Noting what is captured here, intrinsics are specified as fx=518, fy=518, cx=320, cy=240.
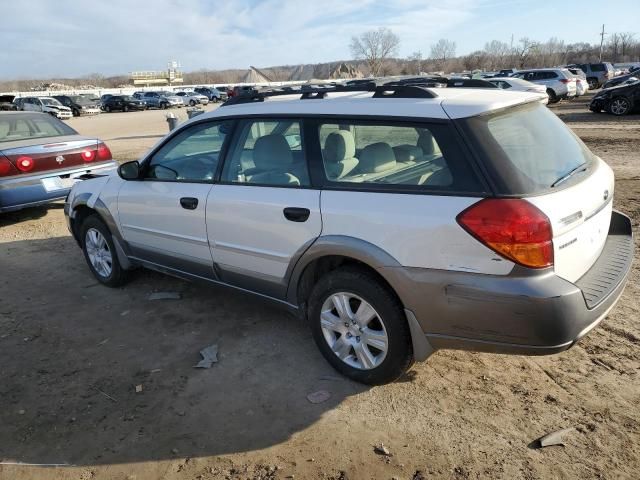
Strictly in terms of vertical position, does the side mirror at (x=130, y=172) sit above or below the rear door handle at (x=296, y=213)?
above

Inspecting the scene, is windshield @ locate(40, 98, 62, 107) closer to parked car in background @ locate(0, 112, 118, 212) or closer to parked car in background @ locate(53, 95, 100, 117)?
parked car in background @ locate(53, 95, 100, 117)

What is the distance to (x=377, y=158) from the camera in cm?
323

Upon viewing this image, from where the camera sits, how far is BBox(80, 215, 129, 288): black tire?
4957 mm

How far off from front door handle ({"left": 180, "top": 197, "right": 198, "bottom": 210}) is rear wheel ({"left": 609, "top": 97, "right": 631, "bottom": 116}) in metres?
18.5

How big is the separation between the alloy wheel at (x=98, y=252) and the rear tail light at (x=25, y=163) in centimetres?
270


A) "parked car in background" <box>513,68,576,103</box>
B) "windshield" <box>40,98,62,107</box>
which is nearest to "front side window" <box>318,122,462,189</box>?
"parked car in background" <box>513,68,576,103</box>

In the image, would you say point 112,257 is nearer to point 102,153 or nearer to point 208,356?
point 208,356

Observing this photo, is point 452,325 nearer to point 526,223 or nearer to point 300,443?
point 526,223

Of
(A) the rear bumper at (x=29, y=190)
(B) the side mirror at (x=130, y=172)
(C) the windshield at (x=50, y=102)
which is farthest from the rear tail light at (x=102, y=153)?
(C) the windshield at (x=50, y=102)

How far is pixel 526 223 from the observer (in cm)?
248

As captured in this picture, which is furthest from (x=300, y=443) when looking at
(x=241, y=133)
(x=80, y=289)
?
(x=80, y=289)

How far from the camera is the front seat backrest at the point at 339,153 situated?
10.5 ft

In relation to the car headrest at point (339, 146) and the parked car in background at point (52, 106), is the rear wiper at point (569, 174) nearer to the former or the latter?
the car headrest at point (339, 146)

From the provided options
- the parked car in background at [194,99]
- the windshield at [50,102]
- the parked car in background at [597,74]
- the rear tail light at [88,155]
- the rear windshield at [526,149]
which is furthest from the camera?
the parked car in background at [194,99]
